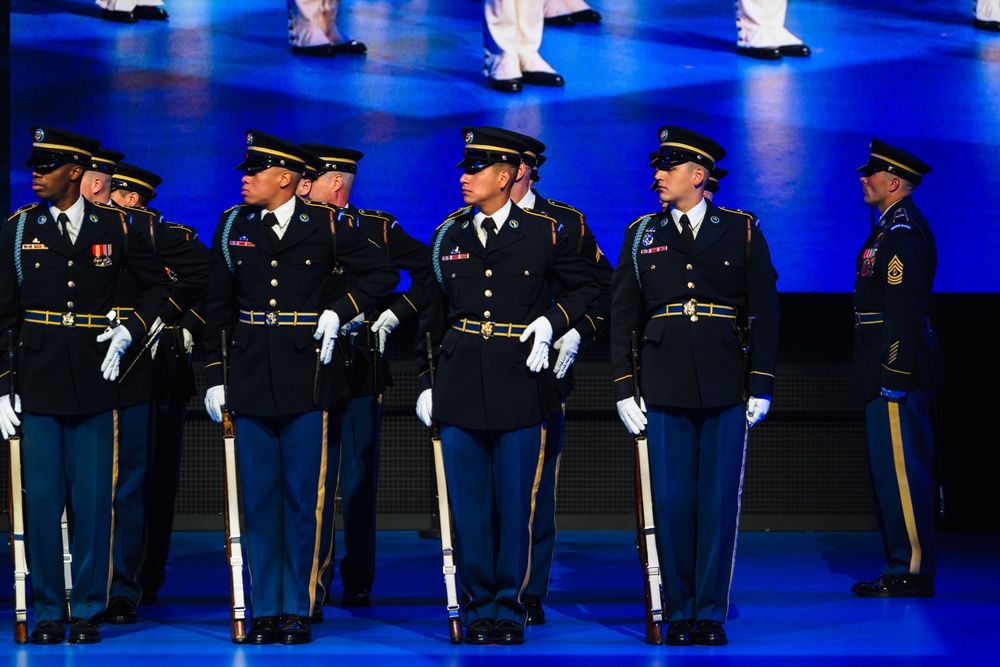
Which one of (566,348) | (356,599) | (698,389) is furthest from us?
(356,599)

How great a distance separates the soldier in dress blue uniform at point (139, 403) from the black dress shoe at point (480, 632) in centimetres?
139

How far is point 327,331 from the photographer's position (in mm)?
5156

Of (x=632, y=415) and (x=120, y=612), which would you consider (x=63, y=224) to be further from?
(x=632, y=415)

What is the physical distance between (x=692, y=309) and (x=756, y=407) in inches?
16.4

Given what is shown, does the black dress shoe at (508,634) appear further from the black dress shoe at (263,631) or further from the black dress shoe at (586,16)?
the black dress shoe at (586,16)

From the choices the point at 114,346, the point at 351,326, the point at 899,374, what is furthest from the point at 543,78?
the point at 114,346

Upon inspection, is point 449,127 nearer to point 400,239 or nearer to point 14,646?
point 400,239

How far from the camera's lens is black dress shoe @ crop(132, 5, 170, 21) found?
25.6 ft

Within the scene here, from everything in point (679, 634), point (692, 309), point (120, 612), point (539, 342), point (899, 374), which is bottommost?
point (120, 612)

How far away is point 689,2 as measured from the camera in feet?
25.5

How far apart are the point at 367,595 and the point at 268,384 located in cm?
137

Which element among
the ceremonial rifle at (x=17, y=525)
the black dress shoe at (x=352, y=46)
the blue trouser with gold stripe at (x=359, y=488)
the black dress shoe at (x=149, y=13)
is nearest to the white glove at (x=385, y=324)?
the blue trouser with gold stripe at (x=359, y=488)

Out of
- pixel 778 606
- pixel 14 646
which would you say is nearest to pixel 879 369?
pixel 778 606

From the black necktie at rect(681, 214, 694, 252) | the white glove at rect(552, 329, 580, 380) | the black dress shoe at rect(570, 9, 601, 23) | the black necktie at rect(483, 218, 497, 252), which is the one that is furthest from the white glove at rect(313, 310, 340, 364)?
the black dress shoe at rect(570, 9, 601, 23)
